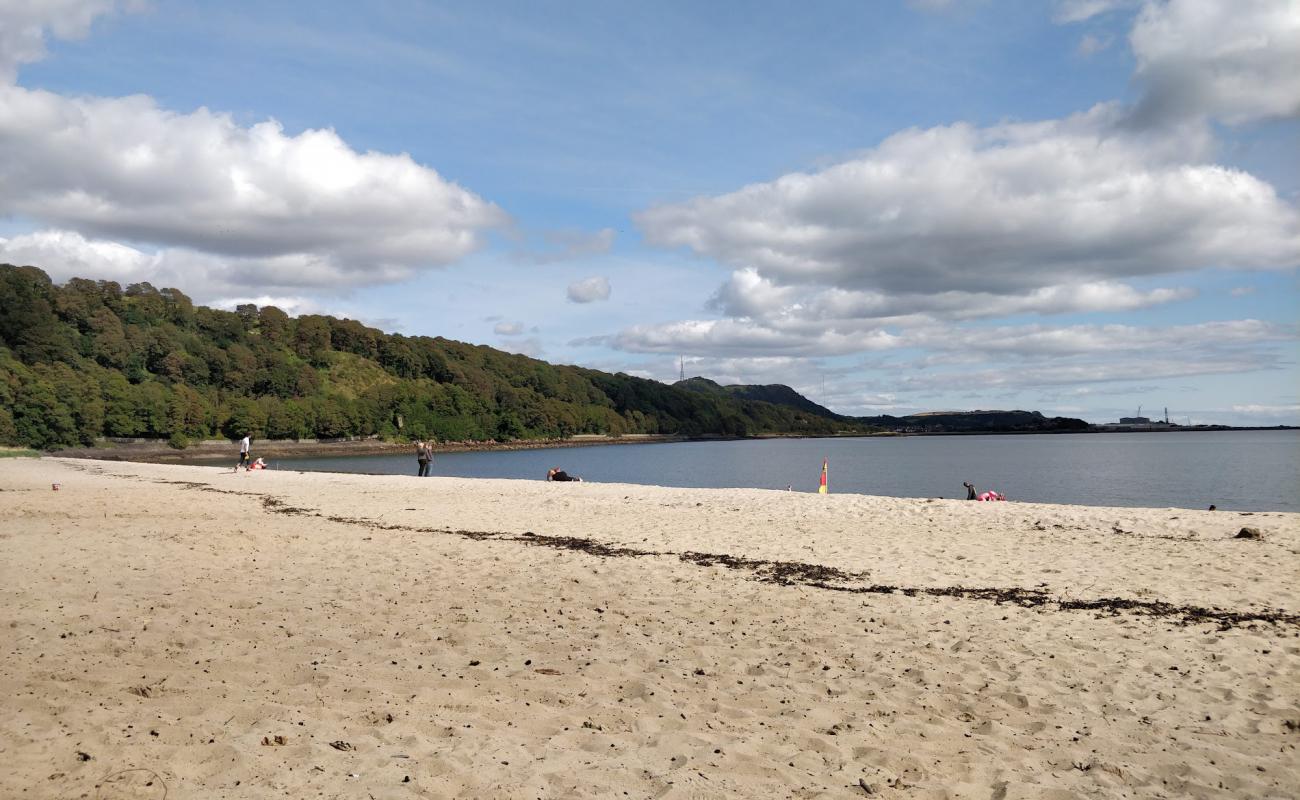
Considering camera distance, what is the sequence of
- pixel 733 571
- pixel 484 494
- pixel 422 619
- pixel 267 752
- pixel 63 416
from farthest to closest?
1. pixel 63 416
2. pixel 484 494
3. pixel 733 571
4. pixel 422 619
5. pixel 267 752

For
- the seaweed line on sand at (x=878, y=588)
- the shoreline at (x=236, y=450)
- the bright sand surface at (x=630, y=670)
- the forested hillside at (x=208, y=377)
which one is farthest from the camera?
the forested hillside at (x=208, y=377)

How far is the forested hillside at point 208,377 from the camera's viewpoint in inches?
4117

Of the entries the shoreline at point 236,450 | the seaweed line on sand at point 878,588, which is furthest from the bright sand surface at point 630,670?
the shoreline at point 236,450

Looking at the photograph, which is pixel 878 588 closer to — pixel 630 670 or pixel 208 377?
pixel 630 670

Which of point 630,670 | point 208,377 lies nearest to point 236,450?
point 208,377

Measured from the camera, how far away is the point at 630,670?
22.2 feet

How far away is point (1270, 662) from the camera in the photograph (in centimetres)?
719

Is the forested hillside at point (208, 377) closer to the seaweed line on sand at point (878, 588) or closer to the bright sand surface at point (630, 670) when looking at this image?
the seaweed line on sand at point (878, 588)

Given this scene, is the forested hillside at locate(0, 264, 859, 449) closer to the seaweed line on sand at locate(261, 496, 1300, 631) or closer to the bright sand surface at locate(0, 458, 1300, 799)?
the seaweed line on sand at locate(261, 496, 1300, 631)

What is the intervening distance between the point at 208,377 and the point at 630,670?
522ft

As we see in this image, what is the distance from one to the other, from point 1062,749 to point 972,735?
1.89ft

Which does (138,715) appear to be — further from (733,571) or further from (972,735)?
(733,571)

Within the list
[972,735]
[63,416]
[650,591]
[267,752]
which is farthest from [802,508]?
[63,416]

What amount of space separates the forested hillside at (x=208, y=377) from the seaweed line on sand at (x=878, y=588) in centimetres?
10029
